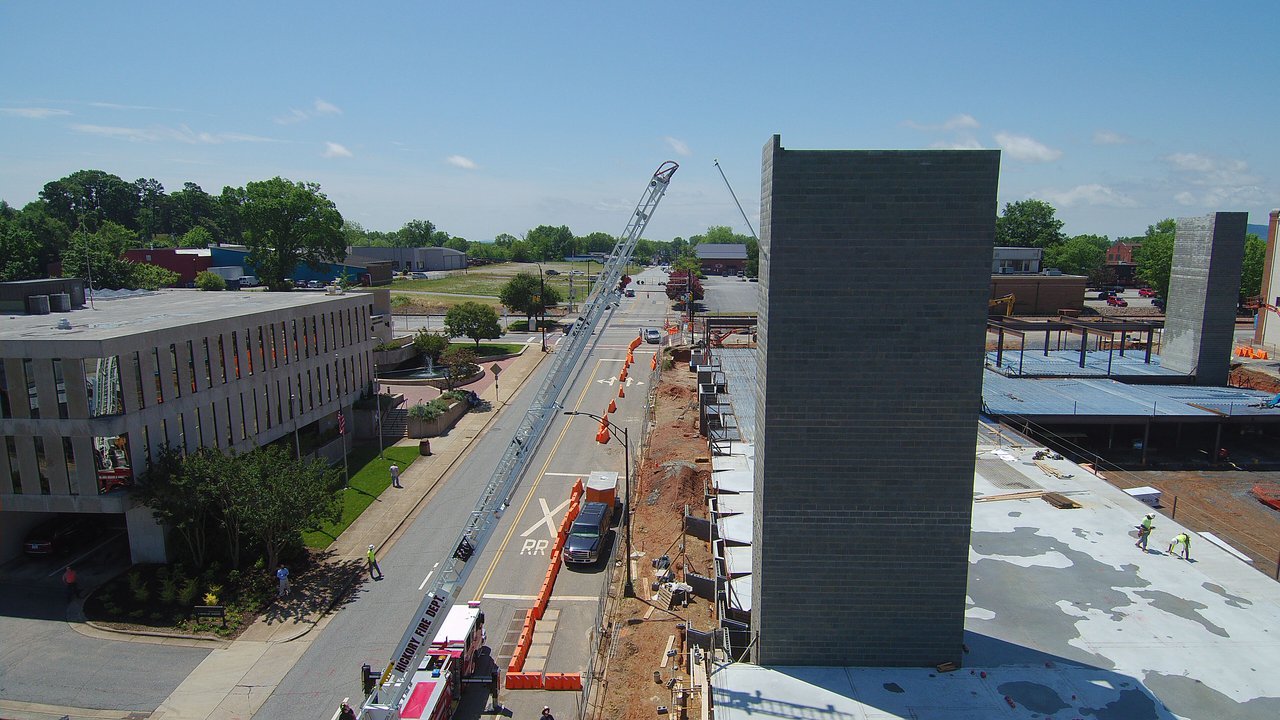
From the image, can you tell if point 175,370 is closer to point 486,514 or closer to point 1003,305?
point 486,514

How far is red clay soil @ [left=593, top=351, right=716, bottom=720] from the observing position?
2031 centimetres

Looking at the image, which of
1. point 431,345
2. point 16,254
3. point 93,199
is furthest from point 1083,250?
point 93,199

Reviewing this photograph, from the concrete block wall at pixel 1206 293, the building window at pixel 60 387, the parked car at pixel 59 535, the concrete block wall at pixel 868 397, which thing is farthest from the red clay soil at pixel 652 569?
the concrete block wall at pixel 1206 293

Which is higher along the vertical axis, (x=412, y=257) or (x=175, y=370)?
(x=412, y=257)

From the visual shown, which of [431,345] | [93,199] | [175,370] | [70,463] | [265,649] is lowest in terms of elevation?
[265,649]

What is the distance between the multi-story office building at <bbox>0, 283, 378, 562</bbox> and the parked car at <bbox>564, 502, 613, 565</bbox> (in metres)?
15.2

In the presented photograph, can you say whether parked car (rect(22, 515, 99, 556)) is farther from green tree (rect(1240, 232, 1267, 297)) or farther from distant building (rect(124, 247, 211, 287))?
green tree (rect(1240, 232, 1267, 297))

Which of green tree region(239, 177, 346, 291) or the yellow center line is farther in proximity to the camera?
green tree region(239, 177, 346, 291)

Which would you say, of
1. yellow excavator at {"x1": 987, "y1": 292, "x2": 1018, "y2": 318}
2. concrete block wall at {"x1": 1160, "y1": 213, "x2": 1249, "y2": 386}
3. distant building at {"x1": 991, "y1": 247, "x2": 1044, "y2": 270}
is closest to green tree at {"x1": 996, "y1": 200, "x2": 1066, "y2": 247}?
distant building at {"x1": 991, "y1": 247, "x2": 1044, "y2": 270}

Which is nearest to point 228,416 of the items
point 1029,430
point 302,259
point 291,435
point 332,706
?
point 291,435

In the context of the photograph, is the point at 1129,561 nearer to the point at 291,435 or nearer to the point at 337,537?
the point at 337,537

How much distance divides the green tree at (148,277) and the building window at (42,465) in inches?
2680

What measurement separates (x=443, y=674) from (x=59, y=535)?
20342 mm

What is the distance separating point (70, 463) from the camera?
26062mm
